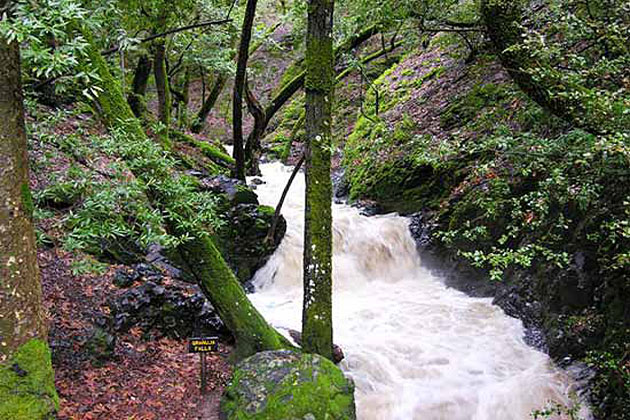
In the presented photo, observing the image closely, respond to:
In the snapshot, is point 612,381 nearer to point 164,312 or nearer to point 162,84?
point 164,312

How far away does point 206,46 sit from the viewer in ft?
37.1

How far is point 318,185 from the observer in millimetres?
4930

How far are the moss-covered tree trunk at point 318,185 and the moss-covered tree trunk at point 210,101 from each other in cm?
849

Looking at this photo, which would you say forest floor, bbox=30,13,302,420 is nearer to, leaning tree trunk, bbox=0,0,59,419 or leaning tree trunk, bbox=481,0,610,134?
leaning tree trunk, bbox=0,0,59,419

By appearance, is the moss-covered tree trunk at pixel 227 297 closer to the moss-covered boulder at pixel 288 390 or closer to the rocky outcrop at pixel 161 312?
the moss-covered boulder at pixel 288 390

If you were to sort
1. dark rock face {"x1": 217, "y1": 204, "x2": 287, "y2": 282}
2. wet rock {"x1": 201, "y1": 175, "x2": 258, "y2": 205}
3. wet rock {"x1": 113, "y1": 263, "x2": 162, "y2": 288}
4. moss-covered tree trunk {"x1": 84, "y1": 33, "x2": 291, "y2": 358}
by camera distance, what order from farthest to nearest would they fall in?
wet rock {"x1": 201, "y1": 175, "x2": 258, "y2": 205} → dark rock face {"x1": 217, "y1": 204, "x2": 287, "y2": 282} → wet rock {"x1": 113, "y1": 263, "x2": 162, "y2": 288} → moss-covered tree trunk {"x1": 84, "y1": 33, "x2": 291, "y2": 358}

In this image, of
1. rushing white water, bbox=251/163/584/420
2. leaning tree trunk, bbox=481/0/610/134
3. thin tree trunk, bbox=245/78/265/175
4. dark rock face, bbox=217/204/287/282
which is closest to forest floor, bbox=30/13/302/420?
rushing white water, bbox=251/163/584/420

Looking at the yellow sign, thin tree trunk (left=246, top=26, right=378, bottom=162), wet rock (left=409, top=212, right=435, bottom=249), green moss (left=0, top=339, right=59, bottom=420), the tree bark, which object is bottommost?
the yellow sign

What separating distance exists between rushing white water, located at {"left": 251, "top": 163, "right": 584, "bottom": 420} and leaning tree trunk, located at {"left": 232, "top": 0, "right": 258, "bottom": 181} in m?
1.85

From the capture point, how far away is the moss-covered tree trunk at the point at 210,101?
1327cm

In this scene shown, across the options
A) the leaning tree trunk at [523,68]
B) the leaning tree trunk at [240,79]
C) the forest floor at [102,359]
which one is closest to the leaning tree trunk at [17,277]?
the forest floor at [102,359]

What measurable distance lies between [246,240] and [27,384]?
5.82 meters

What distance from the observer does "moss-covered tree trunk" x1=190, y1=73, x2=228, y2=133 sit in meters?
13.3

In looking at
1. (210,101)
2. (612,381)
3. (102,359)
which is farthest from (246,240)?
(210,101)
